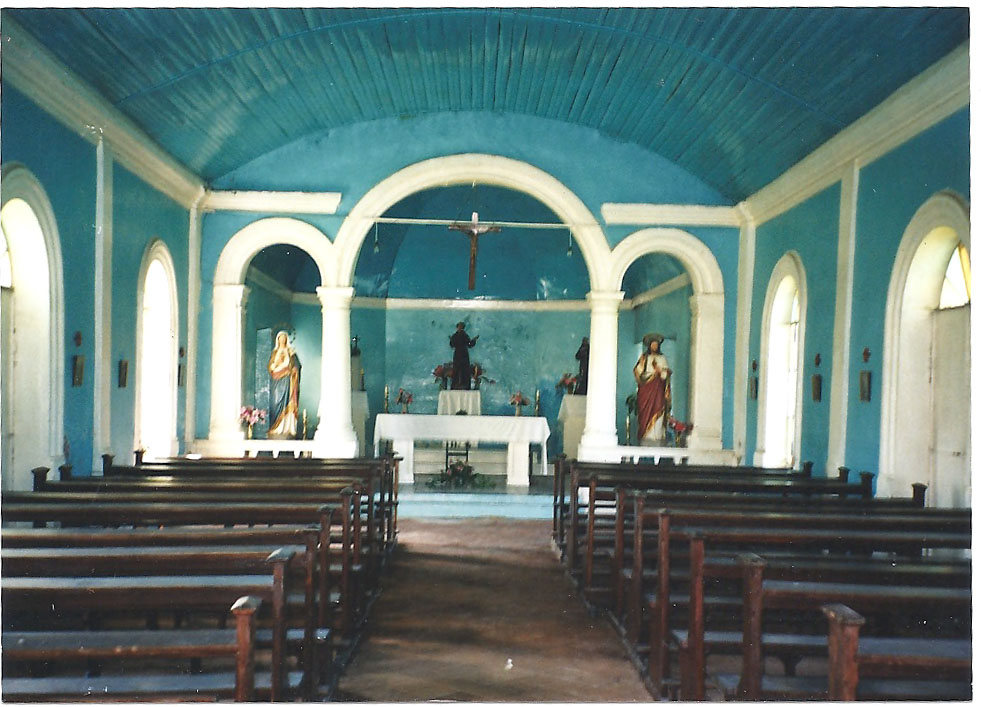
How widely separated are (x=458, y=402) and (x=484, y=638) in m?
8.93

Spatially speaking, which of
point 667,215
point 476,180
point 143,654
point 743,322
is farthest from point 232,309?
point 143,654

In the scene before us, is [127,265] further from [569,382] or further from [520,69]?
[569,382]

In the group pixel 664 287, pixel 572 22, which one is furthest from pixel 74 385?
pixel 664 287

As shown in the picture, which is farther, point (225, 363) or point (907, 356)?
point (225, 363)

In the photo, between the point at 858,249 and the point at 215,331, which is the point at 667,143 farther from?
the point at 215,331

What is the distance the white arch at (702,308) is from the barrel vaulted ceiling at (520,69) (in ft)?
3.00

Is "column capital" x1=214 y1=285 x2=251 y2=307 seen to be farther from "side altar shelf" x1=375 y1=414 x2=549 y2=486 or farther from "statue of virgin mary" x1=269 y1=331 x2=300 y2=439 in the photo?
"side altar shelf" x1=375 y1=414 x2=549 y2=486

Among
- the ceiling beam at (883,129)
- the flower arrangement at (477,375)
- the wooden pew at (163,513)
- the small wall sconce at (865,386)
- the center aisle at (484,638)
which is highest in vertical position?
the ceiling beam at (883,129)

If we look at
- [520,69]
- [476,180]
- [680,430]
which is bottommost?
[680,430]

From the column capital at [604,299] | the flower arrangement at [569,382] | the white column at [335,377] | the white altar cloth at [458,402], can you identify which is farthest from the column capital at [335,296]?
the flower arrangement at [569,382]

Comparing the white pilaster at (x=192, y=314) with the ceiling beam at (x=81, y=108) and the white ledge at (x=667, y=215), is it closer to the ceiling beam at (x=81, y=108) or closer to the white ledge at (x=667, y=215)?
the ceiling beam at (x=81, y=108)

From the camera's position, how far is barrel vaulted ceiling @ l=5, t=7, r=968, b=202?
23.1 ft

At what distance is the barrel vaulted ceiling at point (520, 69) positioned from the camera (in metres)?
7.03

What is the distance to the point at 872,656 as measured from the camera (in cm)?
278
